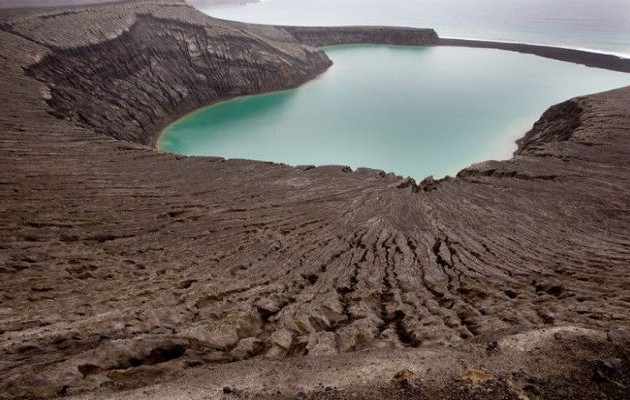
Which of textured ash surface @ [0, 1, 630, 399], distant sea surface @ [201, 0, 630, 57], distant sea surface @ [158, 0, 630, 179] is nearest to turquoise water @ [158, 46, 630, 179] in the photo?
distant sea surface @ [158, 0, 630, 179]

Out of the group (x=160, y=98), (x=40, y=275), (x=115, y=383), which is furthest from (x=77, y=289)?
(x=160, y=98)

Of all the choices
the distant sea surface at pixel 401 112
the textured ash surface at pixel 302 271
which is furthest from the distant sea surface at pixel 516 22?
the textured ash surface at pixel 302 271

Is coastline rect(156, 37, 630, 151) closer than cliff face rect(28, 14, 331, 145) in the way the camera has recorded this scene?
No

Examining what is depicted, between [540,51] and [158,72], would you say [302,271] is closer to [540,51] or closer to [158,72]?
[158,72]

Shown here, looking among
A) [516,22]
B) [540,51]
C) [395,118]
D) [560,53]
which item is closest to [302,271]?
[395,118]

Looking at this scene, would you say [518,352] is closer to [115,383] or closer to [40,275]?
[115,383]

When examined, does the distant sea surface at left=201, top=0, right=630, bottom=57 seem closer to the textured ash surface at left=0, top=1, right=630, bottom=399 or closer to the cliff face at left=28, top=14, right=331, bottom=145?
the cliff face at left=28, top=14, right=331, bottom=145
